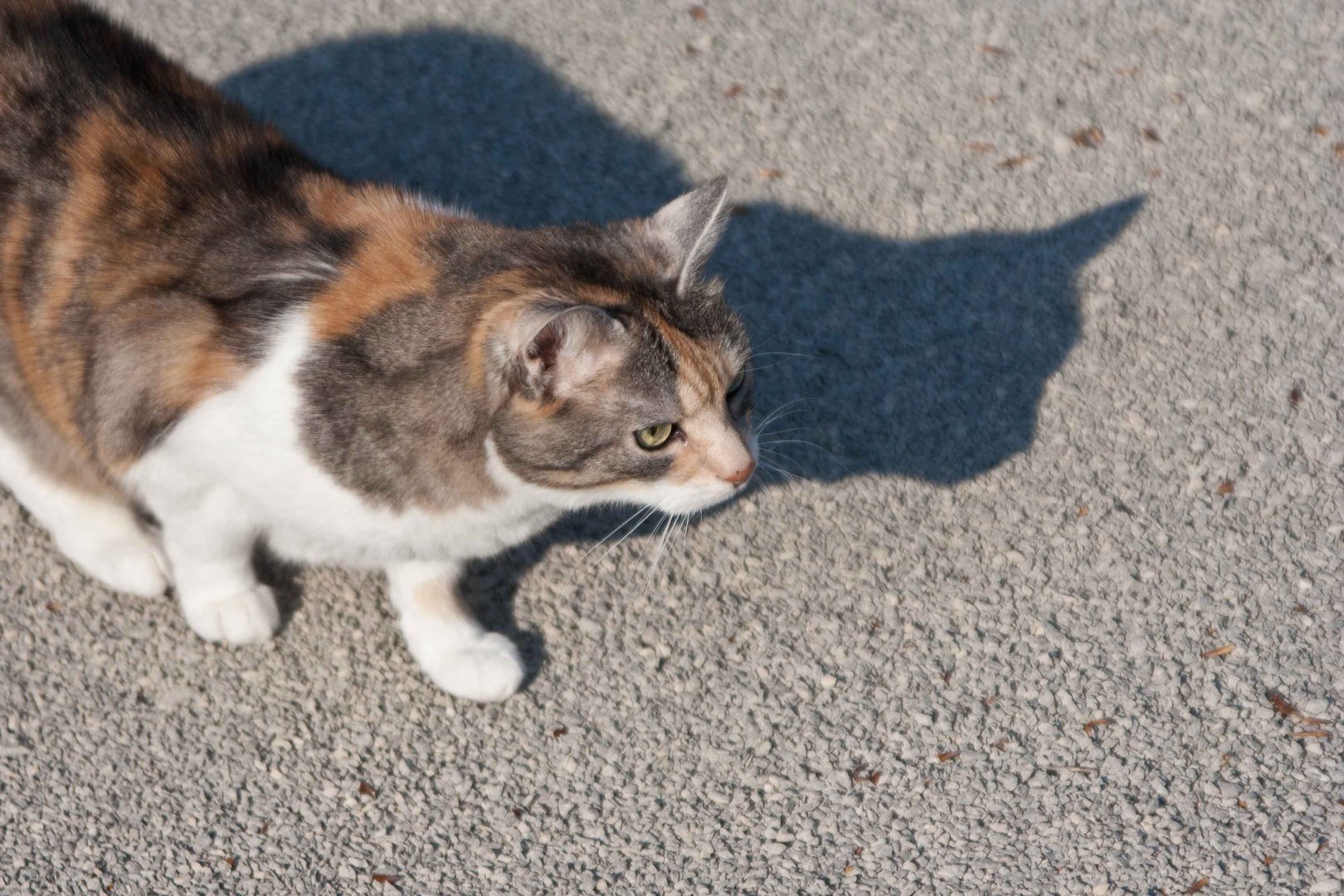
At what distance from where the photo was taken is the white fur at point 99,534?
287 centimetres

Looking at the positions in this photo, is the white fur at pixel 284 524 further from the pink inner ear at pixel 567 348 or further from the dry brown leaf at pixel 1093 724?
the dry brown leaf at pixel 1093 724

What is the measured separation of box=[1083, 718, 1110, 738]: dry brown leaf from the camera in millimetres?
2809

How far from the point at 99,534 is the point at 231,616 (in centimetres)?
38

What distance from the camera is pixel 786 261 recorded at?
3.72m

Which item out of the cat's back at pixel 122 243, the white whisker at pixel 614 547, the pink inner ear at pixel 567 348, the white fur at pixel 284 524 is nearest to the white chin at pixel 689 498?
the white fur at pixel 284 524

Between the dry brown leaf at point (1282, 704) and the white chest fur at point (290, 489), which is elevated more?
the white chest fur at point (290, 489)

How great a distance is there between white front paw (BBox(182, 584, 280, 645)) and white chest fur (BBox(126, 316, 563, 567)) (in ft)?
0.84

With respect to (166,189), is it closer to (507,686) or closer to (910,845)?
(507,686)

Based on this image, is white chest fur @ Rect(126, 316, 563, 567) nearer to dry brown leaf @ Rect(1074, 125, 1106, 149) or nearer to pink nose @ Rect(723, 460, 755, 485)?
pink nose @ Rect(723, 460, 755, 485)

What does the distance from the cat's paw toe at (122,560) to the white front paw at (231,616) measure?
12 cm

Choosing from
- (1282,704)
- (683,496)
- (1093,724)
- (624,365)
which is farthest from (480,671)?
(1282,704)

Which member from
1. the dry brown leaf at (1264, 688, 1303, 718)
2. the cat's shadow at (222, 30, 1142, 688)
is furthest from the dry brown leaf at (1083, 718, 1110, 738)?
the cat's shadow at (222, 30, 1142, 688)

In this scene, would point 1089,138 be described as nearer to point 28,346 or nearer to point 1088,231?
point 1088,231

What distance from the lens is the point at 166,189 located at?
97.7 inches
